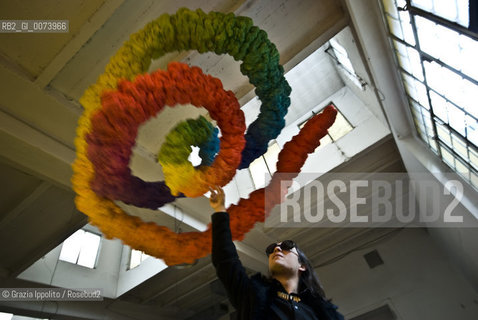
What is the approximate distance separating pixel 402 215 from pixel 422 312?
6.33 ft

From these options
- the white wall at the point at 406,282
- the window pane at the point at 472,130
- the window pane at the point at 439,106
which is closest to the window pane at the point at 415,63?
the window pane at the point at 439,106

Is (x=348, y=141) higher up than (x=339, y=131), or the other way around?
(x=339, y=131)

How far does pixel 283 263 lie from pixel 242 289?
1.29 ft

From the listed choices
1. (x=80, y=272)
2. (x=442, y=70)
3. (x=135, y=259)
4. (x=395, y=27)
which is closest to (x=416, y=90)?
(x=442, y=70)

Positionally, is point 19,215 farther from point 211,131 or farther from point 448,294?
point 448,294

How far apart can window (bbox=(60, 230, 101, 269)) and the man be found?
5.94 m

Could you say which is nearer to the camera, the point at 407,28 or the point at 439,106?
the point at 407,28

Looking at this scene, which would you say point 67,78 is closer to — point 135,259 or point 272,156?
point 272,156

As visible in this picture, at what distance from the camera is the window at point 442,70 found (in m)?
2.00

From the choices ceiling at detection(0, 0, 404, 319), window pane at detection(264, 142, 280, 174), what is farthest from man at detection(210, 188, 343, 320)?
window pane at detection(264, 142, 280, 174)

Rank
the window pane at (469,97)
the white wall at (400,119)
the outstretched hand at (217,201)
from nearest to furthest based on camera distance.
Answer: the outstretched hand at (217,201), the window pane at (469,97), the white wall at (400,119)

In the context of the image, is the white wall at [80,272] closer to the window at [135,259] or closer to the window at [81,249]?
the window at [81,249]

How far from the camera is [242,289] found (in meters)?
1.42

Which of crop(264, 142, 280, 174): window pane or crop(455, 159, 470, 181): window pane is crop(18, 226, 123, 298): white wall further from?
crop(455, 159, 470, 181): window pane
